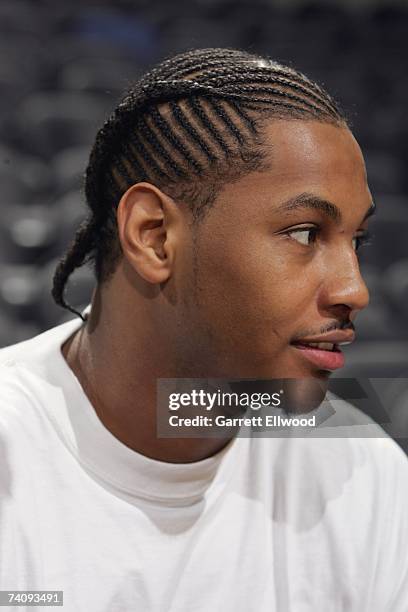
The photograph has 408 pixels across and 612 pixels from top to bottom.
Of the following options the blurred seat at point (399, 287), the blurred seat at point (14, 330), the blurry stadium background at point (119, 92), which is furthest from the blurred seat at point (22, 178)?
the blurred seat at point (399, 287)

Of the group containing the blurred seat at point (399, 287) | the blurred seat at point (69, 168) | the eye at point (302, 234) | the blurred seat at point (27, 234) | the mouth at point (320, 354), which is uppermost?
the blurred seat at point (69, 168)

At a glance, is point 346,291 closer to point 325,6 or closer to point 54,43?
point 54,43

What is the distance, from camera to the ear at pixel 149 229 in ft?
2.86

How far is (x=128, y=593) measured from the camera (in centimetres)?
87

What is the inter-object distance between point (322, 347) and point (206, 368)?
13 cm

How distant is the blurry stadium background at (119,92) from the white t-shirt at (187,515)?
0.42m

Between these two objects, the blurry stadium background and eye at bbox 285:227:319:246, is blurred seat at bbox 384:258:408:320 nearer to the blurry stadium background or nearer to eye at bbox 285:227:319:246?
the blurry stadium background

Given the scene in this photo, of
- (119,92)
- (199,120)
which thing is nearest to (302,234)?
(199,120)

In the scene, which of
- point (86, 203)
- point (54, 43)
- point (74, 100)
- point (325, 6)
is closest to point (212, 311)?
point (86, 203)

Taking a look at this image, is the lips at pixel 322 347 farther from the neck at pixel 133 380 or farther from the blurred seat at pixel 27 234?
the blurred seat at pixel 27 234

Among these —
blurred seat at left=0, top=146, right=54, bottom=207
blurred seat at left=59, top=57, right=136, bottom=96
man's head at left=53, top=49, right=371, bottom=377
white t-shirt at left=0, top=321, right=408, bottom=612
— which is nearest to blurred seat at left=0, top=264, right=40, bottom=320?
blurred seat at left=0, top=146, right=54, bottom=207

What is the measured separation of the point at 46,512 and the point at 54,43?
214 cm

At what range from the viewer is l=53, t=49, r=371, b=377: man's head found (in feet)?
2.68

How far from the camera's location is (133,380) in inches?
36.4
